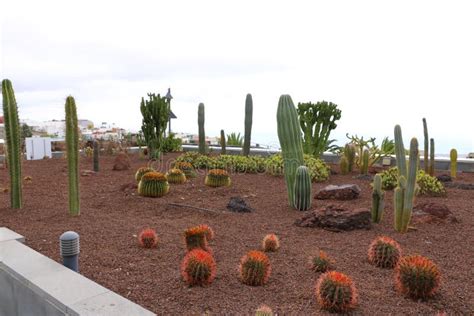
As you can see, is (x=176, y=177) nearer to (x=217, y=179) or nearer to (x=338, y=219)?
(x=217, y=179)

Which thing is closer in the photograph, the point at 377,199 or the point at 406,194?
the point at 406,194

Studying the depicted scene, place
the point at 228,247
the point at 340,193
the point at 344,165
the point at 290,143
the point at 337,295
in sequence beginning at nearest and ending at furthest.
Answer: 1. the point at 337,295
2. the point at 228,247
3. the point at 290,143
4. the point at 340,193
5. the point at 344,165

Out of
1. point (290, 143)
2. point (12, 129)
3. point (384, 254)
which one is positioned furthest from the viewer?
point (290, 143)

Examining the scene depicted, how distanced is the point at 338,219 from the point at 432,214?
54.4 inches

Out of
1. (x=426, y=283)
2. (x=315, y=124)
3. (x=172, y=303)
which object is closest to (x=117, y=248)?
(x=172, y=303)

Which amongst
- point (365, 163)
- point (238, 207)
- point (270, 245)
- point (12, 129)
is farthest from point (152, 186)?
point (365, 163)

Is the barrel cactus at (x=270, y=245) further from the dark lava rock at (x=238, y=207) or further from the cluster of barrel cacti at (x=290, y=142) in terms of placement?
the cluster of barrel cacti at (x=290, y=142)

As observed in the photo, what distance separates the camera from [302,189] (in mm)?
6172

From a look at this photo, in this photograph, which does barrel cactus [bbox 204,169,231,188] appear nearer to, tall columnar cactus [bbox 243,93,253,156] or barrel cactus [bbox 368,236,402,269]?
barrel cactus [bbox 368,236,402,269]

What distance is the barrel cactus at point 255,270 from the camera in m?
3.18

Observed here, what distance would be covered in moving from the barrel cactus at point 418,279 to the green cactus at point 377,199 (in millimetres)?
2122

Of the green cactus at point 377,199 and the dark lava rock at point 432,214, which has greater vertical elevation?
the green cactus at point 377,199

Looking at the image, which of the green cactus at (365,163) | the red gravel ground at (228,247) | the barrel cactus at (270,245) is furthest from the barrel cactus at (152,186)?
the green cactus at (365,163)

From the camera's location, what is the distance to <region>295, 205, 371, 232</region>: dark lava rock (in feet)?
16.4
